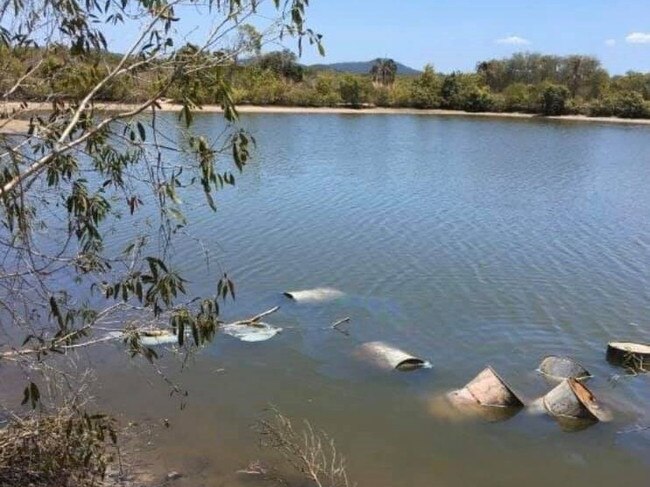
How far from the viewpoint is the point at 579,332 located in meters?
13.1

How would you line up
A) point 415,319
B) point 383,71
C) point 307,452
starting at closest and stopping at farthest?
point 307,452 < point 415,319 < point 383,71

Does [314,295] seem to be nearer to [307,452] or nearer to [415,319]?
[415,319]

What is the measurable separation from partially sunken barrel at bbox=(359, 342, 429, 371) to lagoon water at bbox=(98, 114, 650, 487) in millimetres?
256

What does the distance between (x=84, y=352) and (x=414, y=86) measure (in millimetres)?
92325

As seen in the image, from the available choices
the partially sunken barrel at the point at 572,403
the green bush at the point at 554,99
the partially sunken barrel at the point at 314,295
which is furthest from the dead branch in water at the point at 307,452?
the green bush at the point at 554,99

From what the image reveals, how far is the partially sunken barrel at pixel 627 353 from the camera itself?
1117 cm

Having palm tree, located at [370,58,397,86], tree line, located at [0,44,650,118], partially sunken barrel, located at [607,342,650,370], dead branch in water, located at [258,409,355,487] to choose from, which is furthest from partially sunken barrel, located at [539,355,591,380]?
palm tree, located at [370,58,397,86]

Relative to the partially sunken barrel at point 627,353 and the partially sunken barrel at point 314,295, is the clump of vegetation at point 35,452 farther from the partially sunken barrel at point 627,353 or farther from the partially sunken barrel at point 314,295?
the partially sunken barrel at point 627,353

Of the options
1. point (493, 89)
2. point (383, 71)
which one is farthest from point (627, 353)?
point (383, 71)

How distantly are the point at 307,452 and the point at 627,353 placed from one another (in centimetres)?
615

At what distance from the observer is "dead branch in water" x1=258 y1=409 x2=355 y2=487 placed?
7609 millimetres

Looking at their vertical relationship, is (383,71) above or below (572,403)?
above

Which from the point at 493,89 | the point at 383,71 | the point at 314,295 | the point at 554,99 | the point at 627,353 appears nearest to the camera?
the point at 627,353

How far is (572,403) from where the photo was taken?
9602mm
